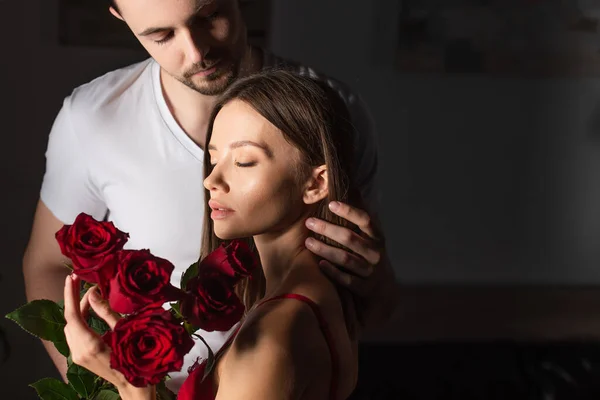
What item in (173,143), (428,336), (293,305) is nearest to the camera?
(293,305)

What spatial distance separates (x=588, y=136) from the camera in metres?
1.07

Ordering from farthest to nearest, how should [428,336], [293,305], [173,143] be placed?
[428,336] → [173,143] → [293,305]

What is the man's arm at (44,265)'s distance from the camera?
101cm

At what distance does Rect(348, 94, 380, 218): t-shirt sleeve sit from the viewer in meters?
0.98

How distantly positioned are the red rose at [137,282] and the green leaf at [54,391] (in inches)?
8.3

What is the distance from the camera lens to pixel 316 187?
2.62 ft

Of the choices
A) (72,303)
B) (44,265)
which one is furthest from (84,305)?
(44,265)

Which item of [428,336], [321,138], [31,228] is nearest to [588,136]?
[428,336]

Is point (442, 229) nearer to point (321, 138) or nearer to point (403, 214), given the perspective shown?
point (403, 214)

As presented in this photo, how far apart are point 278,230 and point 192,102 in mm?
228

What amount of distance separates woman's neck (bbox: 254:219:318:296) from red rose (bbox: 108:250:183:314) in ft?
0.55

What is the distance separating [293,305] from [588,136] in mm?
589

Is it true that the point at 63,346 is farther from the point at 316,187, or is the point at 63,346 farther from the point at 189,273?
the point at 316,187

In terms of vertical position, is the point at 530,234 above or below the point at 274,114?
below
